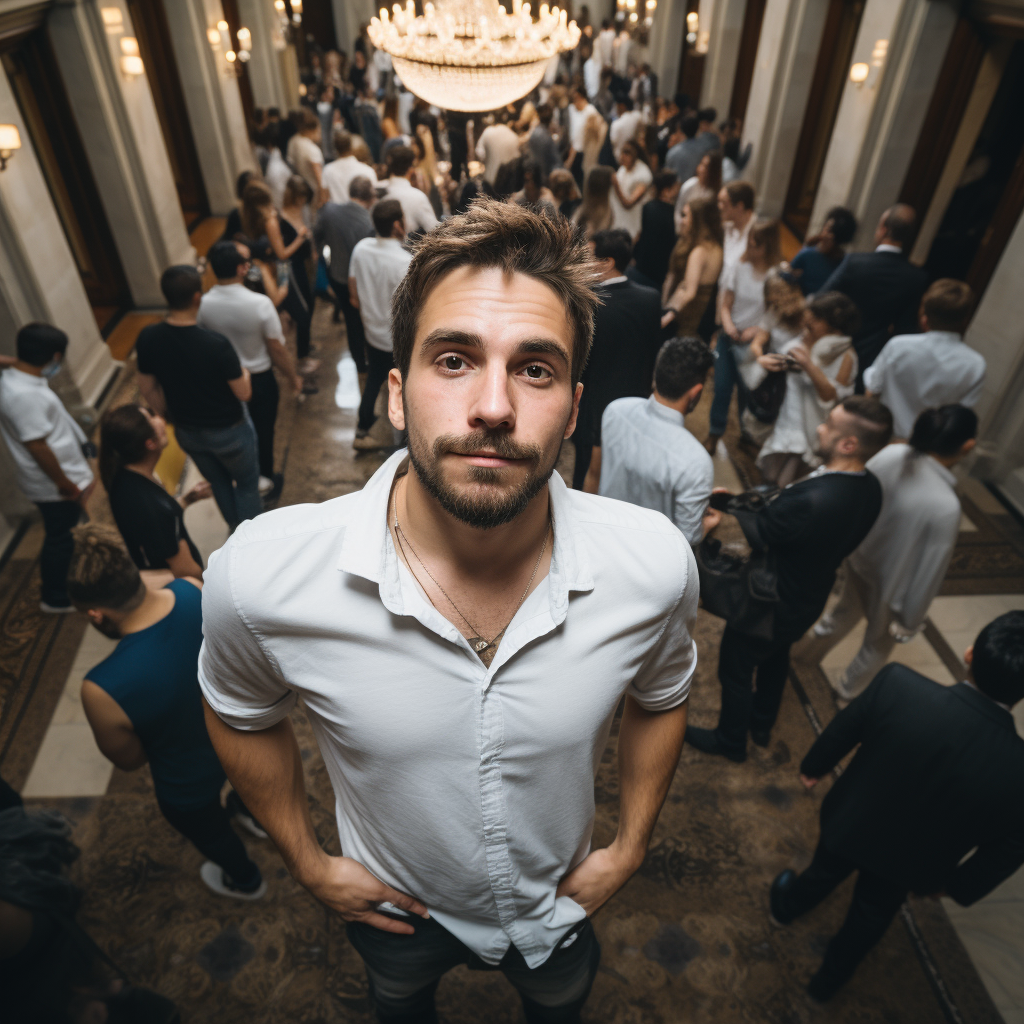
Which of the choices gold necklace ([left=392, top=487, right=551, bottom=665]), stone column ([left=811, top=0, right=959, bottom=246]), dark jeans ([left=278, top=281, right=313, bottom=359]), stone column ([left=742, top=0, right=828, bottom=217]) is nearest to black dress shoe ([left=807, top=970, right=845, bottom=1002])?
gold necklace ([left=392, top=487, right=551, bottom=665])

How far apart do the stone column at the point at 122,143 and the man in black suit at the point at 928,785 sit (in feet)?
25.9

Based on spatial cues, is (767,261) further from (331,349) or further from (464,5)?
(331,349)

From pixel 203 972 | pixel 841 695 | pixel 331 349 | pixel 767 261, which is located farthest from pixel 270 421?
pixel 841 695

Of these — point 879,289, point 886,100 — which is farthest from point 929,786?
point 886,100

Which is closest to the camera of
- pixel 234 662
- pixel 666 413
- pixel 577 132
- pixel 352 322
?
pixel 234 662

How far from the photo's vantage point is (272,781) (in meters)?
1.48

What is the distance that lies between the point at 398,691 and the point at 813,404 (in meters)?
3.64

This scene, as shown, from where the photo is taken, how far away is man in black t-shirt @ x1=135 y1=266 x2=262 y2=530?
3764mm

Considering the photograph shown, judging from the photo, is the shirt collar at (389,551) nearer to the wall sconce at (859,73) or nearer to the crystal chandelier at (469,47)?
the crystal chandelier at (469,47)

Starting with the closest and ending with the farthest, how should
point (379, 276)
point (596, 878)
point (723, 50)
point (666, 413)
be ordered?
point (596, 878) → point (666, 413) → point (379, 276) → point (723, 50)

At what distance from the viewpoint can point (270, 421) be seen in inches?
193

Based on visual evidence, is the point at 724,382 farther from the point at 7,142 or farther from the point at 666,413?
the point at 7,142

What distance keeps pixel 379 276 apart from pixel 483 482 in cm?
416

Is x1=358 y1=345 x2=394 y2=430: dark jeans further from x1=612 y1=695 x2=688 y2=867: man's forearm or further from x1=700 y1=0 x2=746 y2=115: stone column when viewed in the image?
x1=700 y1=0 x2=746 y2=115: stone column
